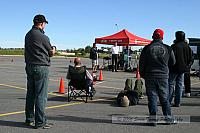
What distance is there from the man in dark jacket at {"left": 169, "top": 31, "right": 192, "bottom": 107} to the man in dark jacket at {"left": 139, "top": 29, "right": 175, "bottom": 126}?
71.7 inches

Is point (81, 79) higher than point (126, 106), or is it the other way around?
point (81, 79)

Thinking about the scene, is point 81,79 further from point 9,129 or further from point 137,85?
point 9,129

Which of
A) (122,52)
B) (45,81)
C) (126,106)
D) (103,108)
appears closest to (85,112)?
(103,108)

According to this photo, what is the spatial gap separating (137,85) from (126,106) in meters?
1.34

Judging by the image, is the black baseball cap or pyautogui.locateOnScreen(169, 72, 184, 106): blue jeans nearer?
the black baseball cap

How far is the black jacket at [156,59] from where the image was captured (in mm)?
6434

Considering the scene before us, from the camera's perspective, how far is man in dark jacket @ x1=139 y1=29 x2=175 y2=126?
645cm

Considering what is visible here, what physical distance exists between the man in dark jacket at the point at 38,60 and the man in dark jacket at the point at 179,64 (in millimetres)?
3442

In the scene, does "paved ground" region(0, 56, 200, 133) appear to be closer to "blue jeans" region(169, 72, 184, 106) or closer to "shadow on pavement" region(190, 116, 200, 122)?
"shadow on pavement" region(190, 116, 200, 122)

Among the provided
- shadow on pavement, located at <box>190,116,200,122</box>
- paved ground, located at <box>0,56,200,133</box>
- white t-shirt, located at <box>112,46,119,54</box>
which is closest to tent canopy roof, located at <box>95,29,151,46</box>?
white t-shirt, located at <box>112,46,119,54</box>

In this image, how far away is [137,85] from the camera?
978 centimetres

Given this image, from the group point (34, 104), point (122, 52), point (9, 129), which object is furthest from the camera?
point (122, 52)

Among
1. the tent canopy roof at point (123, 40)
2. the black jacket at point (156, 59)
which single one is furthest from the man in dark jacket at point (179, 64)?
the tent canopy roof at point (123, 40)

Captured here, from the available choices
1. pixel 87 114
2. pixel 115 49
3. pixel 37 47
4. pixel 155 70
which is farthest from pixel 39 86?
pixel 115 49
